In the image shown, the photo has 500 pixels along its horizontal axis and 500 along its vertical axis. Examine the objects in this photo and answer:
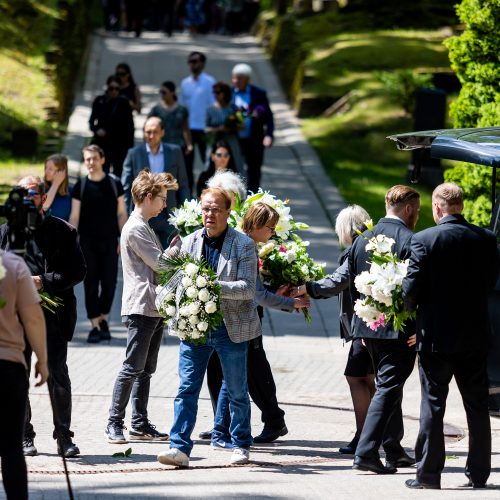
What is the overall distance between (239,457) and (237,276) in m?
1.20

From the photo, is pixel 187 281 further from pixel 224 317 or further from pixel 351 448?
pixel 351 448

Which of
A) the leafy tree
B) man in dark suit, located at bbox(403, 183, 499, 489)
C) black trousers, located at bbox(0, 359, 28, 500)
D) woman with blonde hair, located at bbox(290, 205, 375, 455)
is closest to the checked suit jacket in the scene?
woman with blonde hair, located at bbox(290, 205, 375, 455)

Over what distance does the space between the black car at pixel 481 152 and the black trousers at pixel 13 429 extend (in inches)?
142

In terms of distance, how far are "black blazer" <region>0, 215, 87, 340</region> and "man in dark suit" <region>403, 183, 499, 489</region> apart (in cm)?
217

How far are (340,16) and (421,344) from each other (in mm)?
22599

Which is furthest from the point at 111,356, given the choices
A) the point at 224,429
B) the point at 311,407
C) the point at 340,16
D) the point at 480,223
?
the point at 340,16

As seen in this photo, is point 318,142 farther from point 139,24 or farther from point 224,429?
point 224,429

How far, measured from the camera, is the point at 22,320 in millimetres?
6953

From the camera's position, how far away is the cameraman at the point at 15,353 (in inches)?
266

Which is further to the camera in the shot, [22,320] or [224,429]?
[224,429]

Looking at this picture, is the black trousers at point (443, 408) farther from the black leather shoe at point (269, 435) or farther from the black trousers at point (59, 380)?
the black trousers at point (59, 380)

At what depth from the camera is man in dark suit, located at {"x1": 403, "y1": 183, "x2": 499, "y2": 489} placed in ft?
26.1

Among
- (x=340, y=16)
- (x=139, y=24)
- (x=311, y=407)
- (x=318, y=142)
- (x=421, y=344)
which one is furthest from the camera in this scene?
(x=139, y=24)

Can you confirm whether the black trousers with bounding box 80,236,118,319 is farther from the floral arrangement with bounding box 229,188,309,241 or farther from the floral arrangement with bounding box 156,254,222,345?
the floral arrangement with bounding box 156,254,222,345
